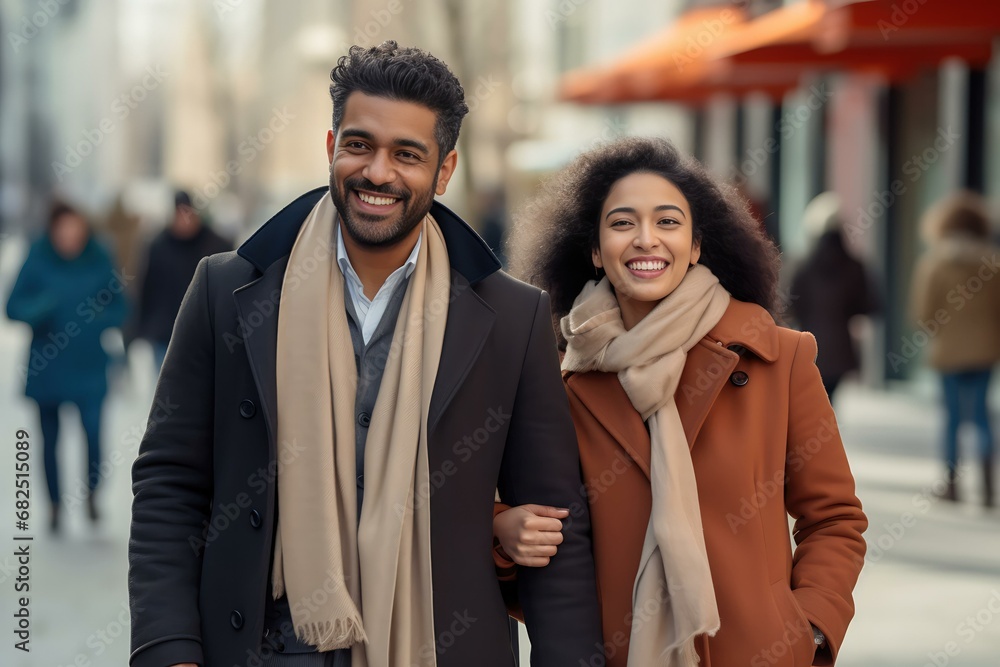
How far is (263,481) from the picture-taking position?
289 cm

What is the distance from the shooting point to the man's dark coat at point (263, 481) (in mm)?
2879

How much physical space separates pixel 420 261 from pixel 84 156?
5326 cm

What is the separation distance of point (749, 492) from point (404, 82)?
1.14 m

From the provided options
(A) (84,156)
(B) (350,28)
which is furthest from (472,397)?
(A) (84,156)

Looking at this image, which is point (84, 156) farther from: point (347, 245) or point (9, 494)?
point (347, 245)

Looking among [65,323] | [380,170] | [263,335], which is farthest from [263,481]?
[65,323]

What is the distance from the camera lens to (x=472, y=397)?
298 cm

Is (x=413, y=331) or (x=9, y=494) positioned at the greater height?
(x=413, y=331)

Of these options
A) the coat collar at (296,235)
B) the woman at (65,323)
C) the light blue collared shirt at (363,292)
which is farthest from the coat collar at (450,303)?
the woman at (65,323)

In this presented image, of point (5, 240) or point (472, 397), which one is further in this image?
point (5, 240)

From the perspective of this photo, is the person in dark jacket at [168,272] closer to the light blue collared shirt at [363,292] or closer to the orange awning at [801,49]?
the orange awning at [801,49]

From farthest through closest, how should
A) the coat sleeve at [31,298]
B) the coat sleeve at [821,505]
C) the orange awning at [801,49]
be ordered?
1. the orange awning at [801,49]
2. the coat sleeve at [31,298]
3. the coat sleeve at [821,505]

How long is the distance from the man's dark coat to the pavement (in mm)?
3125

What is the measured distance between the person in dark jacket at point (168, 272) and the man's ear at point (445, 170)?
799 centimetres
